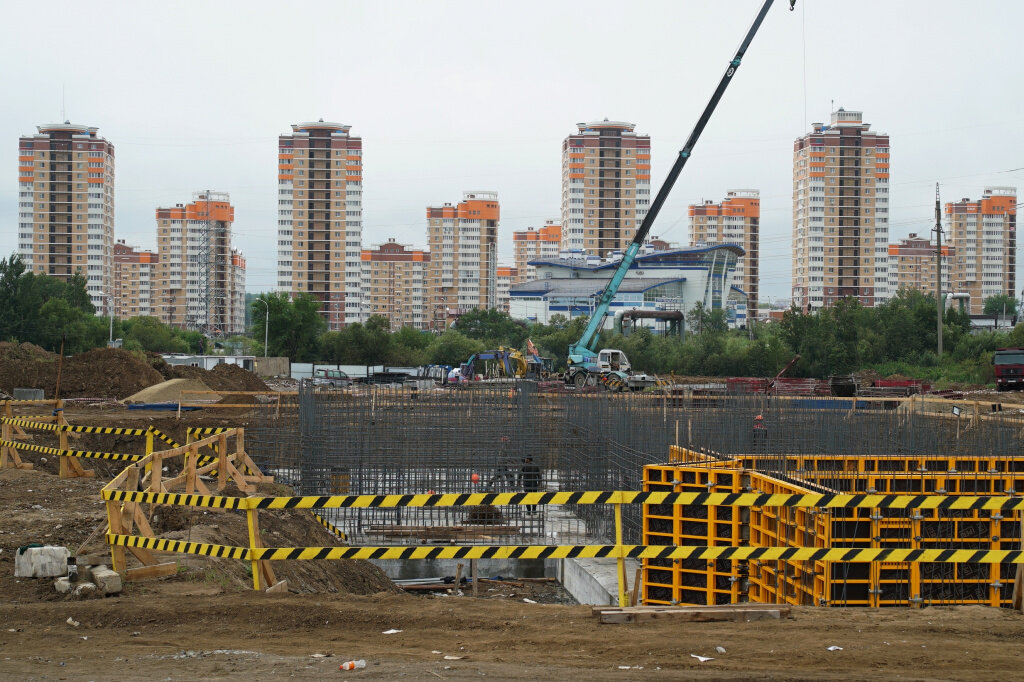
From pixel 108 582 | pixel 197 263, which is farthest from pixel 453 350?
pixel 197 263

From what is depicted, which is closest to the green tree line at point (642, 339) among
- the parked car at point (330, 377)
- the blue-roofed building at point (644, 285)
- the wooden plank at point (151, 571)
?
the parked car at point (330, 377)

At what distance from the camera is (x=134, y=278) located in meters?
151

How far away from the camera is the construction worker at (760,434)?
44.5 ft

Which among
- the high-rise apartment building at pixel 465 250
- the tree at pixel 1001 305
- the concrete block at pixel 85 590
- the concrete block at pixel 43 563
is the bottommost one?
the concrete block at pixel 85 590

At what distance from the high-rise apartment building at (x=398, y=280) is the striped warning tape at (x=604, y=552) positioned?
132 metres

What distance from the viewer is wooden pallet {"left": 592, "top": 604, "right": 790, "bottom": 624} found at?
591cm

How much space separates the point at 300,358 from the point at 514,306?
34.8 metres

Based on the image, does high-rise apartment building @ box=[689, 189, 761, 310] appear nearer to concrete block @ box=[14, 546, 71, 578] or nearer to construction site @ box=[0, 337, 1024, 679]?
construction site @ box=[0, 337, 1024, 679]

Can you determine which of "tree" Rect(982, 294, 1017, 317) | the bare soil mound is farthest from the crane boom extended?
"tree" Rect(982, 294, 1017, 317)

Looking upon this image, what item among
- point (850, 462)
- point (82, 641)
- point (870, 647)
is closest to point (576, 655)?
point (870, 647)

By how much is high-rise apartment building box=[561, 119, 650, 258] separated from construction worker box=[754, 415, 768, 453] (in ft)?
311

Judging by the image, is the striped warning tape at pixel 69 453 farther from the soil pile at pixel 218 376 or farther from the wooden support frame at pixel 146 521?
the soil pile at pixel 218 376

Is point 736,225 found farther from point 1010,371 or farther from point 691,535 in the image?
point 691,535

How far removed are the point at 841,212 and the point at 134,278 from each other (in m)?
109
